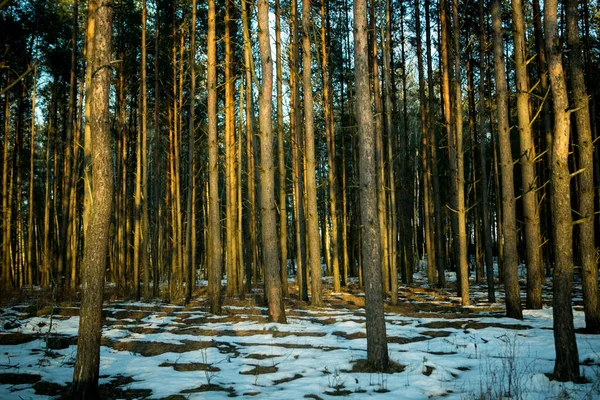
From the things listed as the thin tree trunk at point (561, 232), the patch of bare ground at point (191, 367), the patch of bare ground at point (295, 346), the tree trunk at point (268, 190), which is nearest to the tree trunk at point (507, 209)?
the thin tree trunk at point (561, 232)

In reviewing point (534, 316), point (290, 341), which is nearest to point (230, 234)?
point (290, 341)

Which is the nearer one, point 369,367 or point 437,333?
point 369,367

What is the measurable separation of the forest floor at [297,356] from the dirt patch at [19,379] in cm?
1

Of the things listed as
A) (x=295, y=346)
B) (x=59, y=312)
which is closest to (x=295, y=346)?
(x=295, y=346)

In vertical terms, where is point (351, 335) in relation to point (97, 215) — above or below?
below

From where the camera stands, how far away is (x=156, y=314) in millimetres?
11961

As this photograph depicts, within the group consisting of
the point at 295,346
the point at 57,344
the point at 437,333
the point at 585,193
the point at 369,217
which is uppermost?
the point at 585,193

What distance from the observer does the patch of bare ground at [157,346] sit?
7258 millimetres

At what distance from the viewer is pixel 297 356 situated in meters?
6.74

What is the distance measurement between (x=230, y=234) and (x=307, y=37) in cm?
759

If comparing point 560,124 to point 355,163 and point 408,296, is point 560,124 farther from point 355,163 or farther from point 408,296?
point 355,163

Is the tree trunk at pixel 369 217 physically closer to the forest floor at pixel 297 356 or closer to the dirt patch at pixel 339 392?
the forest floor at pixel 297 356

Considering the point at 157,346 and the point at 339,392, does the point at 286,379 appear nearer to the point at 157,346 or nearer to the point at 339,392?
the point at 339,392

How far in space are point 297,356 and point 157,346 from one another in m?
2.65
